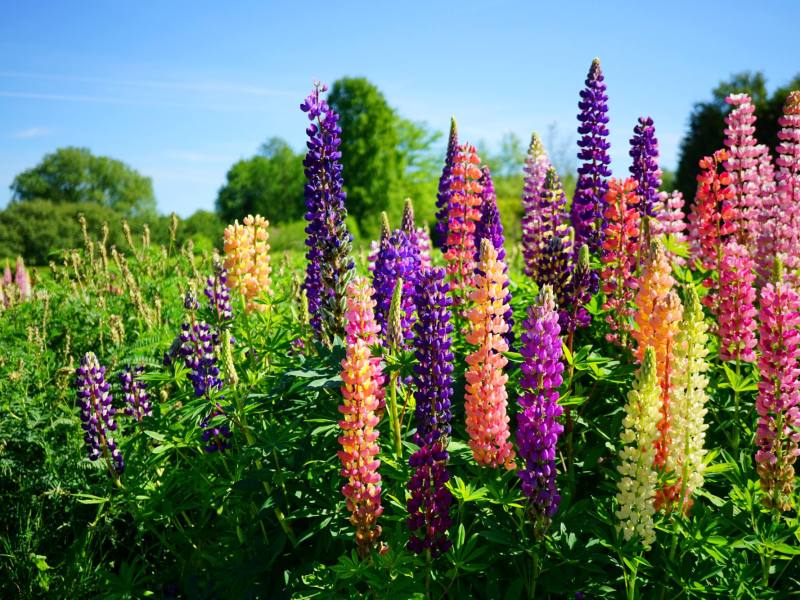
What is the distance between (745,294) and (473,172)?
87.6 inches

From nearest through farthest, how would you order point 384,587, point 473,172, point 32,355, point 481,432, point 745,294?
point 384,587 < point 481,432 < point 745,294 < point 473,172 < point 32,355

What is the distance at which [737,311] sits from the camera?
3.89 meters

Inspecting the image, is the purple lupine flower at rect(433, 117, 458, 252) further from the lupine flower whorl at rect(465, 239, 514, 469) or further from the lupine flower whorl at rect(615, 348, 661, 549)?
the lupine flower whorl at rect(615, 348, 661, 549)

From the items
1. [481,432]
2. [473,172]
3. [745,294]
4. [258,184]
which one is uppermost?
[258,184]

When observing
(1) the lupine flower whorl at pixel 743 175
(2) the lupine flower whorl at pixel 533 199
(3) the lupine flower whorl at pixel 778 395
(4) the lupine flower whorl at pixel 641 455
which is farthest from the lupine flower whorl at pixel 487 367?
(1) the lupine flower whorl at pixel 743 175

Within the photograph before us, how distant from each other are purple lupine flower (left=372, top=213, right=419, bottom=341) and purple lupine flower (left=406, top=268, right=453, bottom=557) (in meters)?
0.82

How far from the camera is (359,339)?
9.69 ft

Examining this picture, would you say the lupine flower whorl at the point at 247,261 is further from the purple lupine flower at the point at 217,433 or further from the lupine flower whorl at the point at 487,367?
the lupine flower whorl at the point at 487,367

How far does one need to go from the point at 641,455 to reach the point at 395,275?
1.60m

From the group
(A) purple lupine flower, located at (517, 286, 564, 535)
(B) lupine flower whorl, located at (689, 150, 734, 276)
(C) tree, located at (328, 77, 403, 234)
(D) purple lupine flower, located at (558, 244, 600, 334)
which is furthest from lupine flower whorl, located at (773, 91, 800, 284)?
(C) tree, located at (328, 77, 403, 234)

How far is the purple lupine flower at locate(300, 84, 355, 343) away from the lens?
3.98m

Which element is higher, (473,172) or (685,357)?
(473,172)

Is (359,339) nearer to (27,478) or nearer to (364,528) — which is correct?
(364,528)

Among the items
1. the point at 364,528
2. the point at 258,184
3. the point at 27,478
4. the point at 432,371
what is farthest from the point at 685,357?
the point at 258,184
